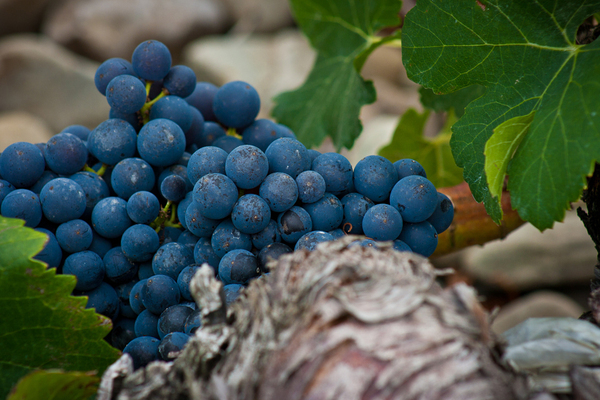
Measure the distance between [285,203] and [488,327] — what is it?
211 millimetres

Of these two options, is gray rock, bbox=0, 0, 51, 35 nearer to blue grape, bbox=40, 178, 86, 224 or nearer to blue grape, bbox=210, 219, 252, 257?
blue grape, bbox=40, 178, 86, 224

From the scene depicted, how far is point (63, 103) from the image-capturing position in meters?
3.13

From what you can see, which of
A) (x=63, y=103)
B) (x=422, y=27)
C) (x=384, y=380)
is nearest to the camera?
(x=384, y=380)

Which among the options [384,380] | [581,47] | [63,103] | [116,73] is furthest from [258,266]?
[63,103]

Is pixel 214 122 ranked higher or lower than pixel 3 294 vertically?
higher

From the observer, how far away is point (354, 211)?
48 cm

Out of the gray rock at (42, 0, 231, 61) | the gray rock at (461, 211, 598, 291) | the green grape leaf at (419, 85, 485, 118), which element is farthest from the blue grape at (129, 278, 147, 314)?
the gray rock at (42, 0, 231, 61)

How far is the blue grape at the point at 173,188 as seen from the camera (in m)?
0.50

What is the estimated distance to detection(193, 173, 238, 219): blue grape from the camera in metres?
0.43

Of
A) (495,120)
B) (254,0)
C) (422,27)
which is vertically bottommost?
(495,120)

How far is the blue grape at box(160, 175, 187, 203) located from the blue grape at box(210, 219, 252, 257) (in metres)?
0.08

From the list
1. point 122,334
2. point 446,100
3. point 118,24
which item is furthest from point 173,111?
point 118,24

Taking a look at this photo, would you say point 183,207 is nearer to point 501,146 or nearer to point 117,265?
point 117,265

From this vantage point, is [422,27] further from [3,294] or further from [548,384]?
[3,294]
